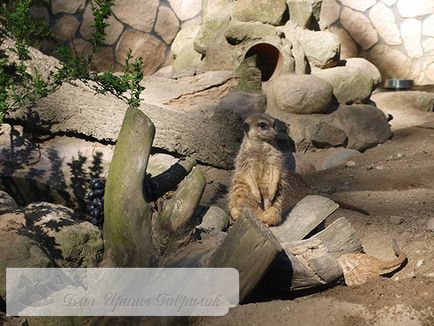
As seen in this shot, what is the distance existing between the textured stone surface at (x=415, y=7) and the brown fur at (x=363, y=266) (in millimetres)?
4436

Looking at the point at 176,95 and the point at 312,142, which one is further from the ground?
the point at 176,95

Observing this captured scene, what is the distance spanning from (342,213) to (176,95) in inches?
70.9

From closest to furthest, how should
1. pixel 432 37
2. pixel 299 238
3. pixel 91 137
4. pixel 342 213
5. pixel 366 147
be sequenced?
pixel 299 238 < pixel 342 213 < pixel 91 137 < pixel 366 147 < pixel 432 37

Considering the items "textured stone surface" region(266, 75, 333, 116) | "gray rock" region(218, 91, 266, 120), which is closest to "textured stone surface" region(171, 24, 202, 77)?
"gray rock" region(218, 91, 266, 120)

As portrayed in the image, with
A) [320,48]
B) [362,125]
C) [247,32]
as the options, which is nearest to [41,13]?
[247,32]

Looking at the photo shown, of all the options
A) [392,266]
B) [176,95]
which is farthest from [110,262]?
[176,95]

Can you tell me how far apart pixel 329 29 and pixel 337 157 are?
7.32 ft

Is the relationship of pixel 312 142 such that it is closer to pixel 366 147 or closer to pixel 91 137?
pixel 366 147

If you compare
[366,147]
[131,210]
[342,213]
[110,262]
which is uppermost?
[131,210]

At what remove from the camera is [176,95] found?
4070mm

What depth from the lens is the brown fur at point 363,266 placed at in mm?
1952

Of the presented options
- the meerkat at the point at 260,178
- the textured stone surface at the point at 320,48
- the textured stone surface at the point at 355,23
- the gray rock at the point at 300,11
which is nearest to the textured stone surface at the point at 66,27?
the gray rock at the point at 300,11

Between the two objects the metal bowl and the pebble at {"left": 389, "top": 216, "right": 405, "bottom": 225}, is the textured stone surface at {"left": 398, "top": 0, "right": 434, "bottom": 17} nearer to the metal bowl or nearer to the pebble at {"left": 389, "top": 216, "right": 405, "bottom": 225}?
the metal bowl

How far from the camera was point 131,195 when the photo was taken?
1851 millimetres
